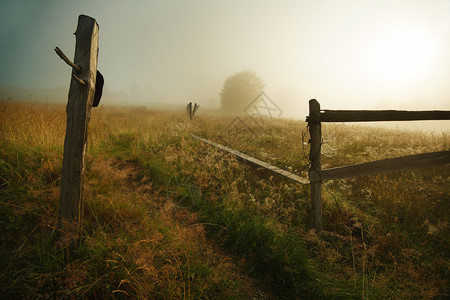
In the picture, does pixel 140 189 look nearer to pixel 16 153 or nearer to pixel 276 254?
pixel 16 153

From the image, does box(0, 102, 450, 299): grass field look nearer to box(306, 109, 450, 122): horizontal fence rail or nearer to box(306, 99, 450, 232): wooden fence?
box(306, 99, 450, 232): wooden fence

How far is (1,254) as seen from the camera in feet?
6.11

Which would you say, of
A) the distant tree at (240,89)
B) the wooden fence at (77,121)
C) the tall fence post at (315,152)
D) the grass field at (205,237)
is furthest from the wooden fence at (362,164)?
the distant tree at (240,89)

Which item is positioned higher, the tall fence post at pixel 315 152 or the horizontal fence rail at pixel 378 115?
the horizontal fence rail at pixel 378 115

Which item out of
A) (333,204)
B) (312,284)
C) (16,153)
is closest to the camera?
(312,284)

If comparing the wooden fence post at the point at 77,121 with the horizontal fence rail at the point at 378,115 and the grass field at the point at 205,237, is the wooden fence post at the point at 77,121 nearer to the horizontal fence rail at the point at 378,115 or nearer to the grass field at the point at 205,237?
the grass field at the point at 205,237

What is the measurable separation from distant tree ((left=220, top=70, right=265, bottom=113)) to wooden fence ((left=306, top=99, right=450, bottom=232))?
125ft

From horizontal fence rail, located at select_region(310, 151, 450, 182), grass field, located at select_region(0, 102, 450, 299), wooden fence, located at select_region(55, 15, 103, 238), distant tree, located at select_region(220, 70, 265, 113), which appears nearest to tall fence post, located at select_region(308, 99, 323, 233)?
horizontal fence rail, located at select_region(310, 151, 450, 182)

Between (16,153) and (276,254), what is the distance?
463cm

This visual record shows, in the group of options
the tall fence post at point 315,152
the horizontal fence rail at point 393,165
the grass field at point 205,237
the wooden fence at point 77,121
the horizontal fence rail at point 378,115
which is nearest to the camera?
the grass field at point 205,237

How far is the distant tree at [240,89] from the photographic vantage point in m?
39.8

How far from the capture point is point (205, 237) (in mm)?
2641

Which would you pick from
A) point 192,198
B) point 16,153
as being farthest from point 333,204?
point 16,153

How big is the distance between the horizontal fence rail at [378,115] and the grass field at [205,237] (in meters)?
1.43
